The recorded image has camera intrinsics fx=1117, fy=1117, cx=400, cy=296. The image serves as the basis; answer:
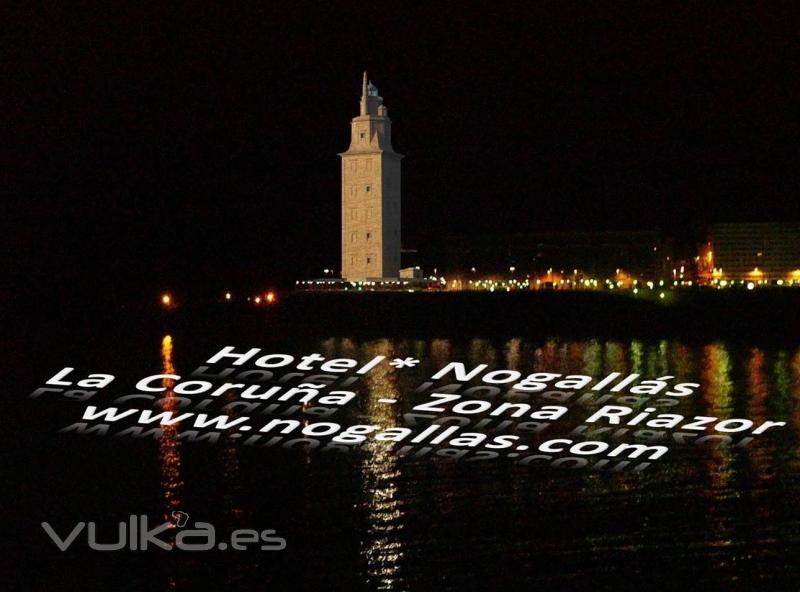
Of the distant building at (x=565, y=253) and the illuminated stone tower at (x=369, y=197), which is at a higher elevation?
the illuminated stone tower at (x=369, y=197)

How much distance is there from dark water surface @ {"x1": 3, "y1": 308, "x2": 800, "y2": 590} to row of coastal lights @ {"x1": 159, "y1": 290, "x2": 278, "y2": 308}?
4808 centimetres

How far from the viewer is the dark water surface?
13.8m

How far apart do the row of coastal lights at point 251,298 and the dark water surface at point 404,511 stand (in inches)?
1893

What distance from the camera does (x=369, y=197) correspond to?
71500 mm

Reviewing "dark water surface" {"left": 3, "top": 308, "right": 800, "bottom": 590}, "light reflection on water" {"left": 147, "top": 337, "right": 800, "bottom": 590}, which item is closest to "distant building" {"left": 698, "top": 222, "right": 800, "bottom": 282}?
"dark water surface" {"left": 3, "top": 308, "right": 800, "bottom": 590}

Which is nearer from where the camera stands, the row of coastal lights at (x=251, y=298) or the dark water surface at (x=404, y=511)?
the dark water surface at (x=404, y=511)

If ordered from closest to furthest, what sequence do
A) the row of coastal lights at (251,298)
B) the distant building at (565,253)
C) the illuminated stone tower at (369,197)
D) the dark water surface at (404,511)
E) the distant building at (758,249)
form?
the dark water surface at (404,511)
the illuminated stone tower at (369,197)
the row of coastal lights at (251,298)
the distant building at (565,253)
the distant building at (758,249)

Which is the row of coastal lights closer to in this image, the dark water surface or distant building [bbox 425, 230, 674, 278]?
distant building [bbox 425, 230, 674, 278]

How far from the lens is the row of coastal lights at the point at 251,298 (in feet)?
252

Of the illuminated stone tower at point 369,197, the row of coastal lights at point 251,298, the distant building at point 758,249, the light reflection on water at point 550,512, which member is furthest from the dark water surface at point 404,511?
the distant building at point 758,249

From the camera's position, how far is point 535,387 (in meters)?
32.8

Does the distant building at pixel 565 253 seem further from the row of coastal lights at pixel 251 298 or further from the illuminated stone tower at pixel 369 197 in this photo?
the illuminated stone tower at pixel 369 197

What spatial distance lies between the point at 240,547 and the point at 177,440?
8.42 metres

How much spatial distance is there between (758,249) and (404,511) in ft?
347
